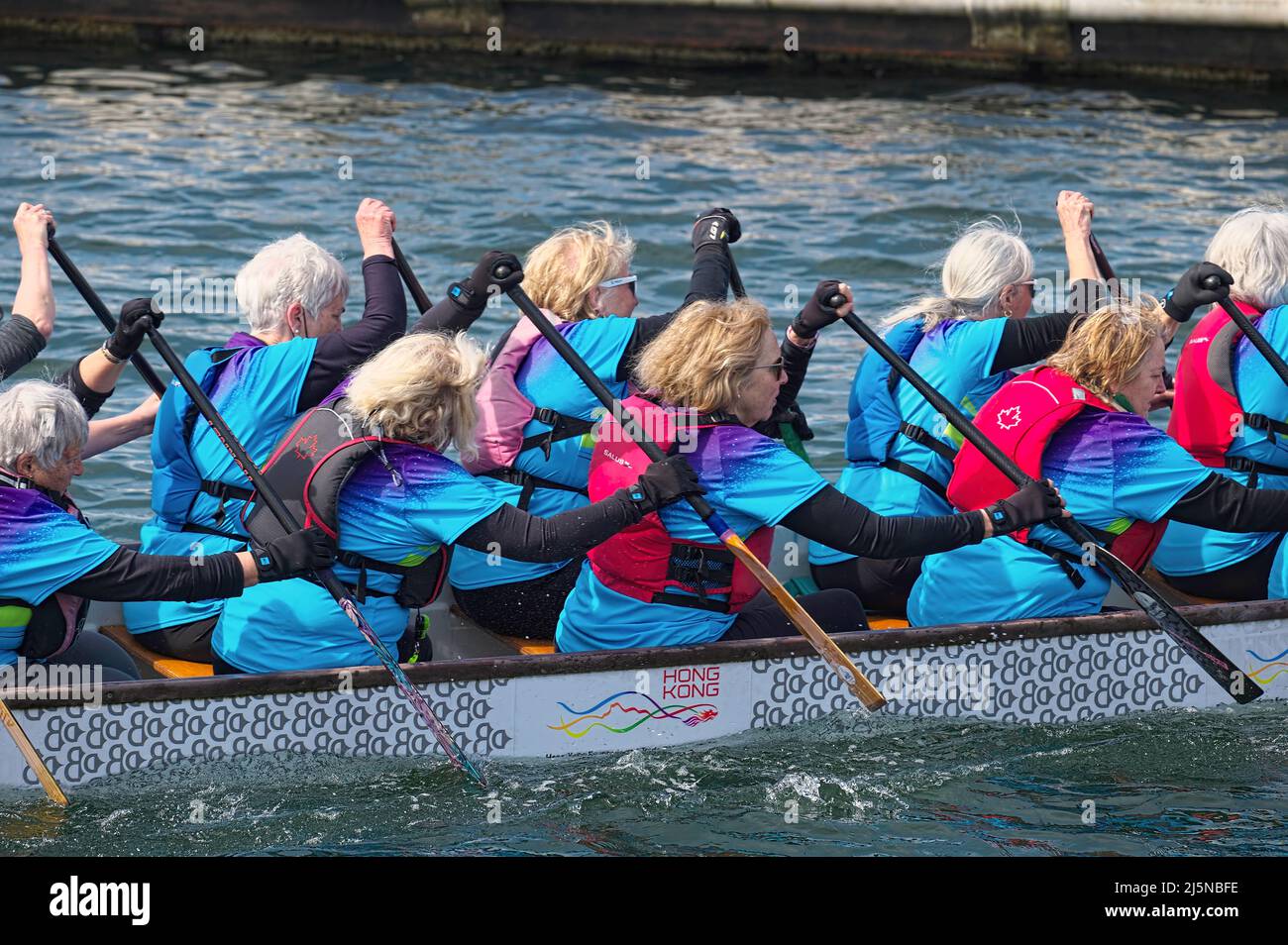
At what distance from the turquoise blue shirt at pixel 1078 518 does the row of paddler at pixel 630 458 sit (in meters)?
0.01

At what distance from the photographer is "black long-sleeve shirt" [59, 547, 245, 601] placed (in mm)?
5305

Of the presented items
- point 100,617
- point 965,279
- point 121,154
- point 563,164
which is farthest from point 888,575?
point 121,154

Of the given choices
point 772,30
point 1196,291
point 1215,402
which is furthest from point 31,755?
point 772,30

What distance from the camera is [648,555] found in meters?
6.02

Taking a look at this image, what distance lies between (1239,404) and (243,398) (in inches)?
150

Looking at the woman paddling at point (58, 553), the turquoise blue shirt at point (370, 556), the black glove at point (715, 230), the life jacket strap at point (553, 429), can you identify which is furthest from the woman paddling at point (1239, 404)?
the woman paddling at point (58, 553)

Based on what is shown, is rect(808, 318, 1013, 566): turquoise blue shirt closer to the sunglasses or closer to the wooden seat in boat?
the sunglasses

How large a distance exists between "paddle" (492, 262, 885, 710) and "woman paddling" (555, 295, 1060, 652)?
7 cm

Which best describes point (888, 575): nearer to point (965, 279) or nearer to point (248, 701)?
point (965, 279)

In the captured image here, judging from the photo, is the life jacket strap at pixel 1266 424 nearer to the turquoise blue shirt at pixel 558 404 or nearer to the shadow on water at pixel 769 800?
the shadow on water at pixel 769 800

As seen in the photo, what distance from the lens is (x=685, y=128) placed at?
1568cm

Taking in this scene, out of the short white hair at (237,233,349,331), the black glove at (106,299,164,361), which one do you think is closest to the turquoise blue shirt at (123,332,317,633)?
the short white hair at (237,233,349,331)

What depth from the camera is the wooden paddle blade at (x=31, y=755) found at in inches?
211
